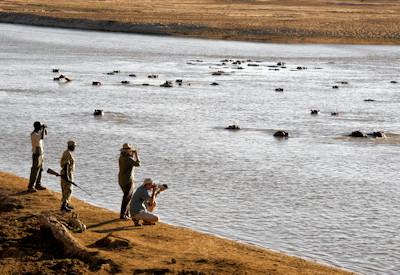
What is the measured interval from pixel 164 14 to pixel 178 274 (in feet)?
348

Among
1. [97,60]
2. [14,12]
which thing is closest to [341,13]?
[14,12]

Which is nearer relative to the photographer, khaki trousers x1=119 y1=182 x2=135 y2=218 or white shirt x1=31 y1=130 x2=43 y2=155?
khaki trousers x1=119 y1=182 x2=135 y2=218

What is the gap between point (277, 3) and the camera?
15712 centimetres

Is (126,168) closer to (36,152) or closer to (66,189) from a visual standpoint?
(66,189)

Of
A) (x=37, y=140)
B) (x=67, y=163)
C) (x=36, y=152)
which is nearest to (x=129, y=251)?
(x=67, y=163)

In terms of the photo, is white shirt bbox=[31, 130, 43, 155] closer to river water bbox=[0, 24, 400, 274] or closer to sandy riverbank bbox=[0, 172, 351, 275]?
sandy riverbank bbox=[0, 172, 351, 275]

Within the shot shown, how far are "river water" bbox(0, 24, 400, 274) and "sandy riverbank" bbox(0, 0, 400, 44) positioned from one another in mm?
22655

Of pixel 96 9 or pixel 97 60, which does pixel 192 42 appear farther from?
pixel 96 9

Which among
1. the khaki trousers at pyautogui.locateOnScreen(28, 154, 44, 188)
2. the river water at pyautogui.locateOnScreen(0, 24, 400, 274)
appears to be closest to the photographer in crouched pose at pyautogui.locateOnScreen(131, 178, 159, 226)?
the river water at pyautogui.locateOnScreen(0, 24, 400, 274)

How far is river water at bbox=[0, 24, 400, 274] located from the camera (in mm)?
21578

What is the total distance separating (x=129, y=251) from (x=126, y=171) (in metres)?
3.32

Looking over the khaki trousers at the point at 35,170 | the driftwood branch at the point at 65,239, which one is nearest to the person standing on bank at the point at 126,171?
the khaki trousers at the point at 35,170

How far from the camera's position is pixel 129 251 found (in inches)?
646

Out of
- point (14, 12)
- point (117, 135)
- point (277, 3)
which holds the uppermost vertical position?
point (277, 3)
